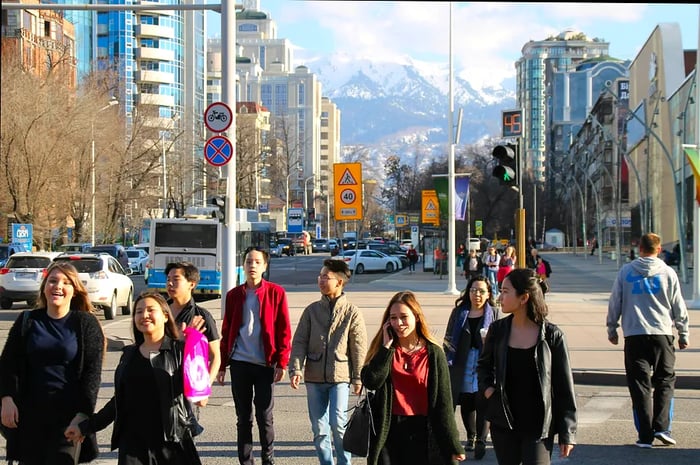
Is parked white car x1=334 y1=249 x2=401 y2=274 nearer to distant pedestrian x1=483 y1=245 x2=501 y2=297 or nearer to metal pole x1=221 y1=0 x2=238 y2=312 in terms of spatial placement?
distant pedestrian x1=483 y1=245 x2=501 y2=297

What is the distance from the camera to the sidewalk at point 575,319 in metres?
14.1

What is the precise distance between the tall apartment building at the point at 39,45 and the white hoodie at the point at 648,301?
3510 cm

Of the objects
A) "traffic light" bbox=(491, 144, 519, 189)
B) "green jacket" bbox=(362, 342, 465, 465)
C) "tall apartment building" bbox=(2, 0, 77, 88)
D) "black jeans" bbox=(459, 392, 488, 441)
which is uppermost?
"tall apartment building" bbox=(2, 0, 77, 88)

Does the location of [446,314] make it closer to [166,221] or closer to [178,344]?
[166,221]

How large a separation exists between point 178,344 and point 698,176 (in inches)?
774

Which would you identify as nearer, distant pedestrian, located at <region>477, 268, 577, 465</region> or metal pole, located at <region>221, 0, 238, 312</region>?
distant pedestrian, located at <region>477, 268, 577, 465</region>

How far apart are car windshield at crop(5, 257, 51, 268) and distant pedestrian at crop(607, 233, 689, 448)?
64.8 ft

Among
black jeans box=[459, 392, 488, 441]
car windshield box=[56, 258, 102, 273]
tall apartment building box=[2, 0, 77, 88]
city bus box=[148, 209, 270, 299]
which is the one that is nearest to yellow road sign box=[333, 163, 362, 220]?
city bus box=[148, 209, 270, 299]

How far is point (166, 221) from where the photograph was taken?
31859 millimetres

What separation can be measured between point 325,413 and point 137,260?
159ft

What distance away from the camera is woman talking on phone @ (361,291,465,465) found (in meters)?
5.90

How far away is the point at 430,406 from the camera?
5918mm

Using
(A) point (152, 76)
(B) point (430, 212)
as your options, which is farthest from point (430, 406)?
(A) point (152, 76)

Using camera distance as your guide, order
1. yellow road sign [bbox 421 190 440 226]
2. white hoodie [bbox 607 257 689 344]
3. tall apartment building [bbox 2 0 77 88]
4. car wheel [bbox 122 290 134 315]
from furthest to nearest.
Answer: yellow road sign [bbox 421 190 440 226] → tall apartment building [bbox 2 0 77 88] → car wheel [bbox 122 290 134 315] → white hoodie [bbox 607 257 689 344]
